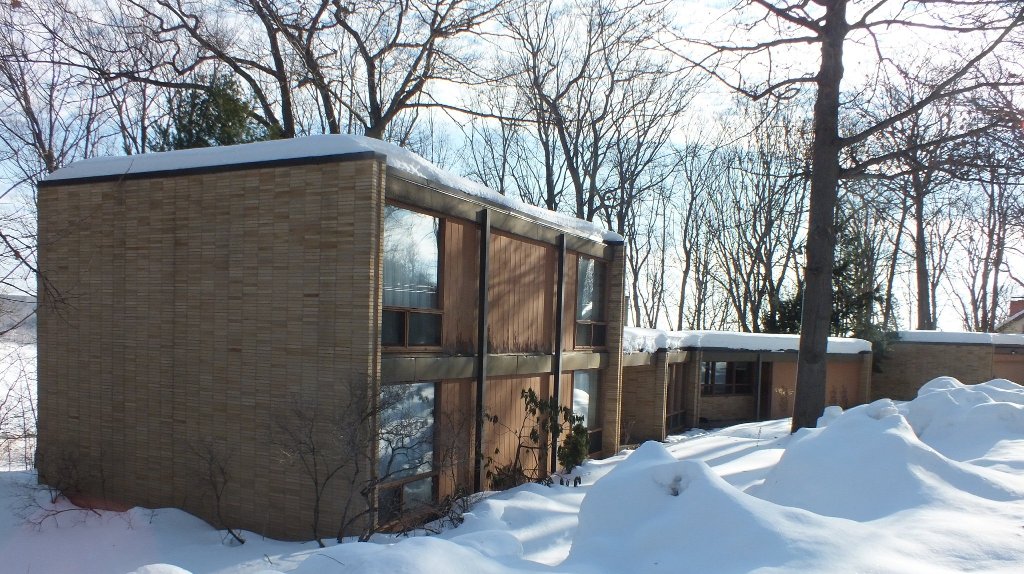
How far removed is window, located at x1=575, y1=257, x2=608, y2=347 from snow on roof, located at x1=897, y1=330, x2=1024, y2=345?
60.8 feet

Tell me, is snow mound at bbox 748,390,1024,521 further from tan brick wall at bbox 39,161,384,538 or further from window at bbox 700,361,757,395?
window at bbox 700,361,757,395

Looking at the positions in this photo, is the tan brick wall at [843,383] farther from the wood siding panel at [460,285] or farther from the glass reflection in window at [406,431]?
the glass reflection in window at [406,431]

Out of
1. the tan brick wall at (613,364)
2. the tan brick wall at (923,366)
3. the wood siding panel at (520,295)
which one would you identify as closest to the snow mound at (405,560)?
the wood siding panel at (520,295)

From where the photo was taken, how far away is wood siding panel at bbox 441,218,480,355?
1052 cm

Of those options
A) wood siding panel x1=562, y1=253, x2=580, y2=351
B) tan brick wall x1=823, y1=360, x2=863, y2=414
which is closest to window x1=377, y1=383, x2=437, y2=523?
wood siding panel x1=562, y1=253, x2=580, y2=351

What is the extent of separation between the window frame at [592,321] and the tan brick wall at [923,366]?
1769cm

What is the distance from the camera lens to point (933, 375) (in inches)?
1094

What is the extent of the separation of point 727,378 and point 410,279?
1660cm

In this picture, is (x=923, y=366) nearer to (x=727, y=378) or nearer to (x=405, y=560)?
(x=727, y=378)

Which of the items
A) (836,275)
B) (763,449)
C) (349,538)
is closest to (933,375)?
(836,275)

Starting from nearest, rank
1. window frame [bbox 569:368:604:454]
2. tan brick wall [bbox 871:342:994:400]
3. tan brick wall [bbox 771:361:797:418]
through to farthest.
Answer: window frame [bbox 569:368:604:454] < tan brick wall [bbox 771:361:797:418] < tan brick wall [bbox 871:342:994:400]

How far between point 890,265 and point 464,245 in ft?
102

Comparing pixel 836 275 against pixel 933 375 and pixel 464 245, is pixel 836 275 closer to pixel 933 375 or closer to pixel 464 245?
pixel 933 375

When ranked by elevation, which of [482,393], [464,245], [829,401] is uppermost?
[464,245]
